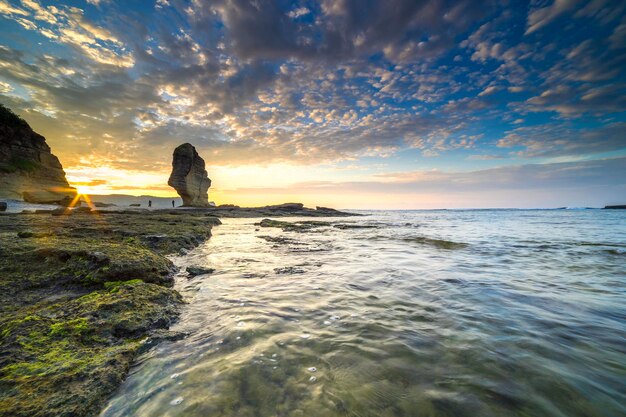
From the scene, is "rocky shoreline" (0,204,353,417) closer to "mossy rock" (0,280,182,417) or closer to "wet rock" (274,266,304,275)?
"mossy rock" (0,280,182,417)

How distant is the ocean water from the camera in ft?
7.35

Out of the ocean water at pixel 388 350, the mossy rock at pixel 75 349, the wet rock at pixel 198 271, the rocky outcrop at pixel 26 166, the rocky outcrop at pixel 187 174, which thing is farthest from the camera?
the rocky outcrop at pixel 187 174

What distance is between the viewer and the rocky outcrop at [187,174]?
168 ft

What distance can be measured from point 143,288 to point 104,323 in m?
1.09

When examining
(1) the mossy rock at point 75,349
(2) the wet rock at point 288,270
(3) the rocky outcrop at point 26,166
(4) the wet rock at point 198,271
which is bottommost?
(2) the wet rock at point 288,270

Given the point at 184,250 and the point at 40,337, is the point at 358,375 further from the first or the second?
the point at 184,250

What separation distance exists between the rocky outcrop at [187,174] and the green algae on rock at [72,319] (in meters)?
48.8

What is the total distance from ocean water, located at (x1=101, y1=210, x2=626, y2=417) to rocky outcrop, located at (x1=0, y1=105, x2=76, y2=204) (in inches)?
1372

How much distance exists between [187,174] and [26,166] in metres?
24.5

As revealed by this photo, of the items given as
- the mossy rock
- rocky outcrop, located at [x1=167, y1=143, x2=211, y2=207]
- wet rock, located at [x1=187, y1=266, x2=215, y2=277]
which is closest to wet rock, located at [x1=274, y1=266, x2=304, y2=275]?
wet rock, located at [x1=187, y1=266, x2=215, y2=277]

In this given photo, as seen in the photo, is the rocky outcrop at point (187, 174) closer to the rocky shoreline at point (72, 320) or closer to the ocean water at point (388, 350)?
the rocky shoreline at point (72, 320)

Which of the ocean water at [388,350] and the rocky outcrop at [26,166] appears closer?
the ocean water at [388,350]

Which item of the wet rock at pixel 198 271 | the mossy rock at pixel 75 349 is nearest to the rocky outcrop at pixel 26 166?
the wet rock at pixel 198 271

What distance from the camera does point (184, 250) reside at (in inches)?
372
